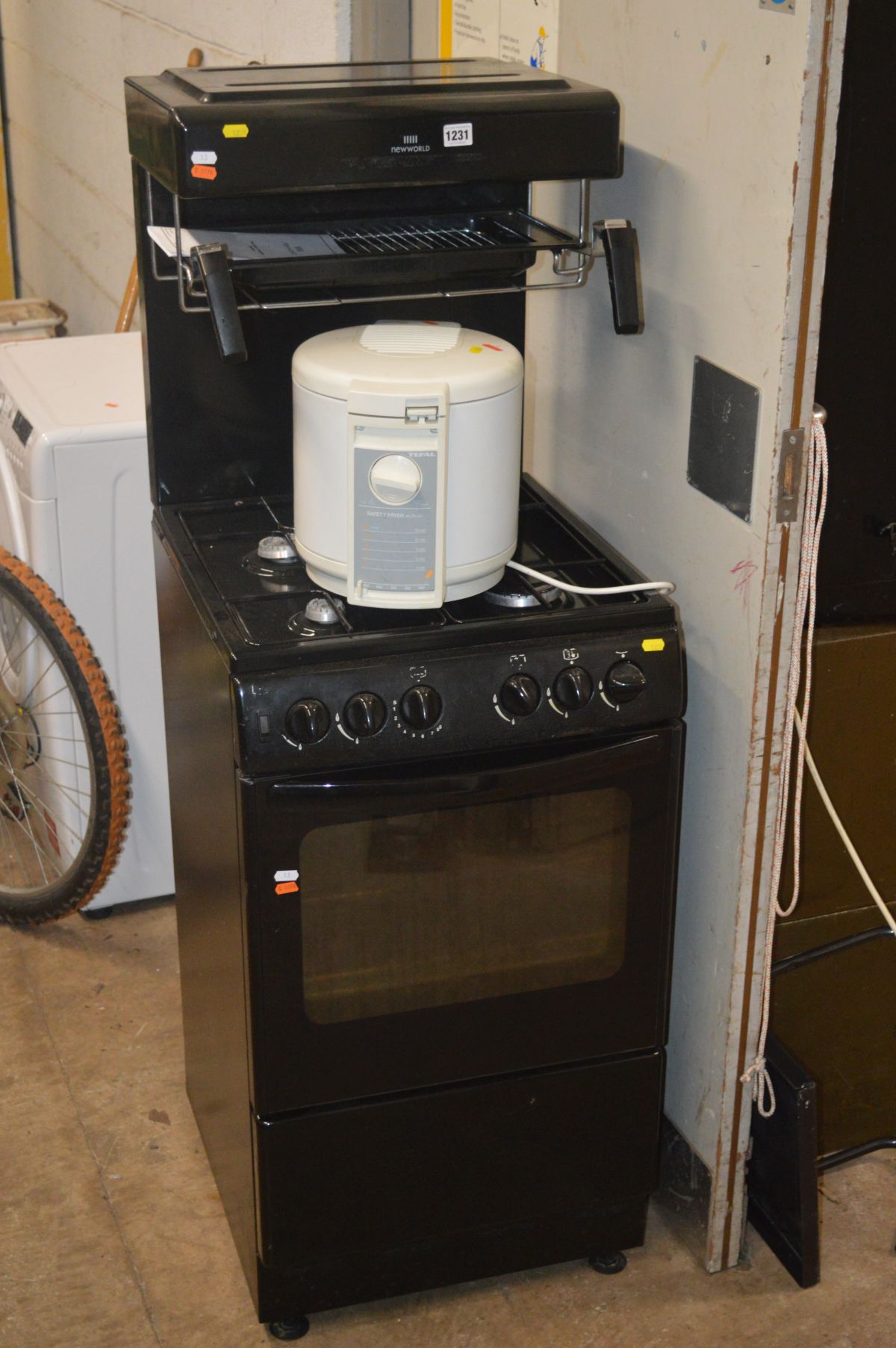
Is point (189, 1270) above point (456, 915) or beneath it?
beneath

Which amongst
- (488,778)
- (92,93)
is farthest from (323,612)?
(92,93)

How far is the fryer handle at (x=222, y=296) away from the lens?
1.61m

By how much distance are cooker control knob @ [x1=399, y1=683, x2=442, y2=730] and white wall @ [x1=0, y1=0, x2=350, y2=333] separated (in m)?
1.45

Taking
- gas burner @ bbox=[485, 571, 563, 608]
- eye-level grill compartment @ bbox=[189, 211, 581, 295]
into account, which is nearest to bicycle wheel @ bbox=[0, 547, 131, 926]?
eye-level grill compartment @ bbox=[189, 211, 581, 295]

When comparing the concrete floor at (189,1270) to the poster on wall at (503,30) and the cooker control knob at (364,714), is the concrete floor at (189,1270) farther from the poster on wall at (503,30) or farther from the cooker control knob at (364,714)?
the poster on wall at (503,30)

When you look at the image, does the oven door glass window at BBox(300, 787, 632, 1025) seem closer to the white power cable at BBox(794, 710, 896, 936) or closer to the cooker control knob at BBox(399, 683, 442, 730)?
the cooker control knob at BBox(399, 683, 442, 730)

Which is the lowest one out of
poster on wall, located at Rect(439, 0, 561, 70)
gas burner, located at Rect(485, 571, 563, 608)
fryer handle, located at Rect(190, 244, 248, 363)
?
gas burner, located at Rect(485, 571, 563, 608)

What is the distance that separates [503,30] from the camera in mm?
2168

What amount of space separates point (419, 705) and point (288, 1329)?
3.02ft

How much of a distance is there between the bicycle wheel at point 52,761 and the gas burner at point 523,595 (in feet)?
3.25

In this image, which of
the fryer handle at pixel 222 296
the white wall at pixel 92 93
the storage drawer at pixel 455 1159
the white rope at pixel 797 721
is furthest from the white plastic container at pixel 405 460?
the white wall at pixel 92 93

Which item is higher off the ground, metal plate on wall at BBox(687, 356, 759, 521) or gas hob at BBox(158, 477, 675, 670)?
metal plate on wall at BBox(687, 356, 759, 521)

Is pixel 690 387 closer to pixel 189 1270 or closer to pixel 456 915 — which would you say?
pixel 456 915

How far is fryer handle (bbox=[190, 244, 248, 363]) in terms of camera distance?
1.61m
